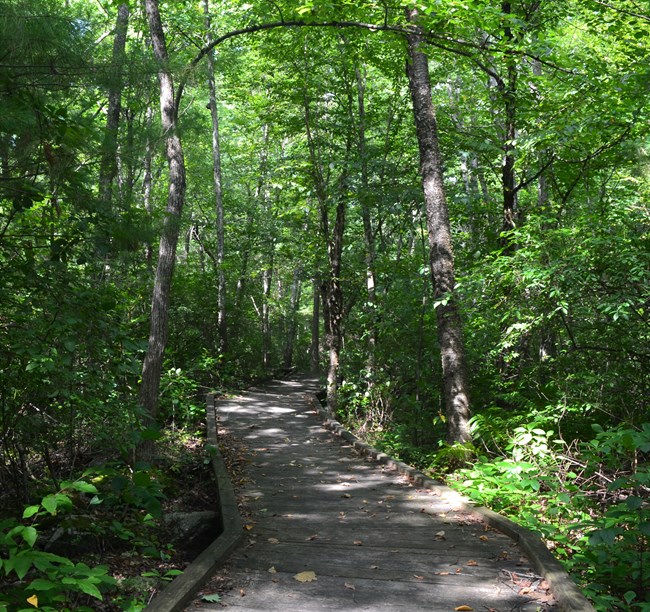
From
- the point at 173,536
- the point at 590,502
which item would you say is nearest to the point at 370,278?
the point at 590,502

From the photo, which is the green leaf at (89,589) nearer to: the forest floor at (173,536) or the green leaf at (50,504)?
the green leaf at (50,504)

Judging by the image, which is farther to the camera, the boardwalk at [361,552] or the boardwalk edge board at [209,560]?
the boardwalk at [361,552]

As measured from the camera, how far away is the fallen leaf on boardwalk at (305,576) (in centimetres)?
448

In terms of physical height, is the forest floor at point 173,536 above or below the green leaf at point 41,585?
below

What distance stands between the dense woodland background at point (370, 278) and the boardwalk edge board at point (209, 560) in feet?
→ 1.71

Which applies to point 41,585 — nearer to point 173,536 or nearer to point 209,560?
point 209,560

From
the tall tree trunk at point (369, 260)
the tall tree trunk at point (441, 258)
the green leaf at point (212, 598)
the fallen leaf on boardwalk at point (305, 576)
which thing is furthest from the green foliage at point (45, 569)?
the tall tree trunk at point (369, 260)

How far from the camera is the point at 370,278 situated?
1426 centimetres

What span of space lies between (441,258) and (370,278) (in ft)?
18.9

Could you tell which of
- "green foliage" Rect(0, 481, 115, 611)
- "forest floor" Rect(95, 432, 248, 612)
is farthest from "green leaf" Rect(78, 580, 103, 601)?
"forest floor" Rect(95, 432, 248, 612)

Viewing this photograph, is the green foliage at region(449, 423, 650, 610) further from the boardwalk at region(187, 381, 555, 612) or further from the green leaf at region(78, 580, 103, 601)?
the green leaf at region(78, 580, 103, 601)

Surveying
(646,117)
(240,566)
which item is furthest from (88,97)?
(646,117)

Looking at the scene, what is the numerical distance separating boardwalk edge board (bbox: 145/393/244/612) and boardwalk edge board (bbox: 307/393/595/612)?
2.47 meters

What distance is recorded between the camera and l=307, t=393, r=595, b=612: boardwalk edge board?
379cm
